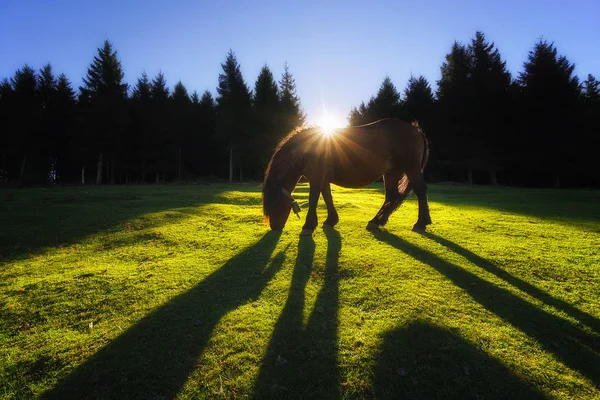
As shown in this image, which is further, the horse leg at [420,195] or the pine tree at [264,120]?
the pine tree at [264,120]

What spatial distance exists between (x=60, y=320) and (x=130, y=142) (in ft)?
114

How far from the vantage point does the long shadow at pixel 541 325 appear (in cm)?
243

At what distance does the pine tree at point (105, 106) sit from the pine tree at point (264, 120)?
581 inches

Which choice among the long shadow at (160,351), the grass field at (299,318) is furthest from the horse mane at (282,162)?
the long shadow at (160,351)

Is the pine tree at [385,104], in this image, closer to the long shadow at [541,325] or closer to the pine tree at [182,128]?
the pine tree at [182,128]

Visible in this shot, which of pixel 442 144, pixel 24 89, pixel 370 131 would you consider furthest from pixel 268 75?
pixel 370 131

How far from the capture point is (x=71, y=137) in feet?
104

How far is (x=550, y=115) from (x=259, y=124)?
30274mm

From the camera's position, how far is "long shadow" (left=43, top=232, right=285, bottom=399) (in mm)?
2094

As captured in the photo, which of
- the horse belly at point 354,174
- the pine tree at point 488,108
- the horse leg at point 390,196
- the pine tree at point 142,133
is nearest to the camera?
the horse belly at point 354,174

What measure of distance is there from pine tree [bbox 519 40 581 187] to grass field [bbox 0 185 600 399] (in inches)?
1009

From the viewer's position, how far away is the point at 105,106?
29891 mm

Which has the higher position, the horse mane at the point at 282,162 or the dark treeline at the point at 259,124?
the dark treeline at the point at 259,124

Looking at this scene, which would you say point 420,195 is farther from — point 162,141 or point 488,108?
point 162,141
